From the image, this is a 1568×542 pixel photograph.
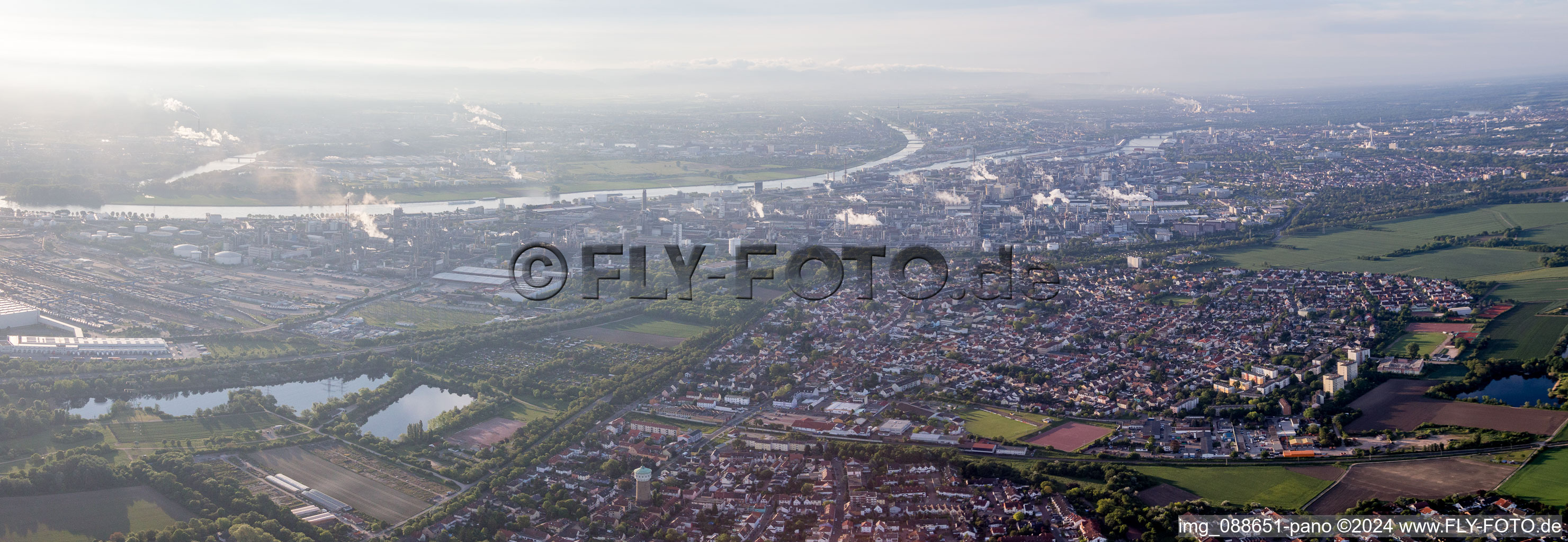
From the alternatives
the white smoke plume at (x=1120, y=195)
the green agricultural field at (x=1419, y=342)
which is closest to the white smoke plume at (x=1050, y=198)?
the white smoke plume at (x=1120, y=195)

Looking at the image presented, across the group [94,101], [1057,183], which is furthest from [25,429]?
[94,101]

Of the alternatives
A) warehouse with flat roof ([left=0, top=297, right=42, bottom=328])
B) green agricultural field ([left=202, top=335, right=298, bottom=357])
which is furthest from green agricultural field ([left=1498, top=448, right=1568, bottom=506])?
warehouse with flat roof ([left=0, top=297, right=42, bottom=328])

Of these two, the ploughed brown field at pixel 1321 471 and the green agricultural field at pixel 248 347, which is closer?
the ploughed brown field at pixel 1321 471

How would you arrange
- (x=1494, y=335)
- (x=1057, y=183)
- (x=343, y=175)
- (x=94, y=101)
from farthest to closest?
(x=94, y=101) < (x=343, y=175) < (x=1057, y=183) < (x=1494, y=335)

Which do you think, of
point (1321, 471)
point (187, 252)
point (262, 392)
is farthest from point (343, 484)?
point (187, 252)

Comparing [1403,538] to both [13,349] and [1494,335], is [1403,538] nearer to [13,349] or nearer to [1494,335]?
[1494,335]

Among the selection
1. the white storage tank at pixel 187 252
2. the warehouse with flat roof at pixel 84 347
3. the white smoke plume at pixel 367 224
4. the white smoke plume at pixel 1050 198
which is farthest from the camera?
the white smoke plume at pixel 1050 198

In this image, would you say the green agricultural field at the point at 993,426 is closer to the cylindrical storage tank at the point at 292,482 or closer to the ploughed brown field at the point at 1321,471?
the ploughed brown field at the point at 1321,471

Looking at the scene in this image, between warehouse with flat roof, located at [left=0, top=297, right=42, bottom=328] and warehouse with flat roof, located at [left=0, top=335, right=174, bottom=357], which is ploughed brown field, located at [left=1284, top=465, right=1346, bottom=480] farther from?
warehouse with flat roof, located at [left=0, top=297, right=42, bottom=328]
